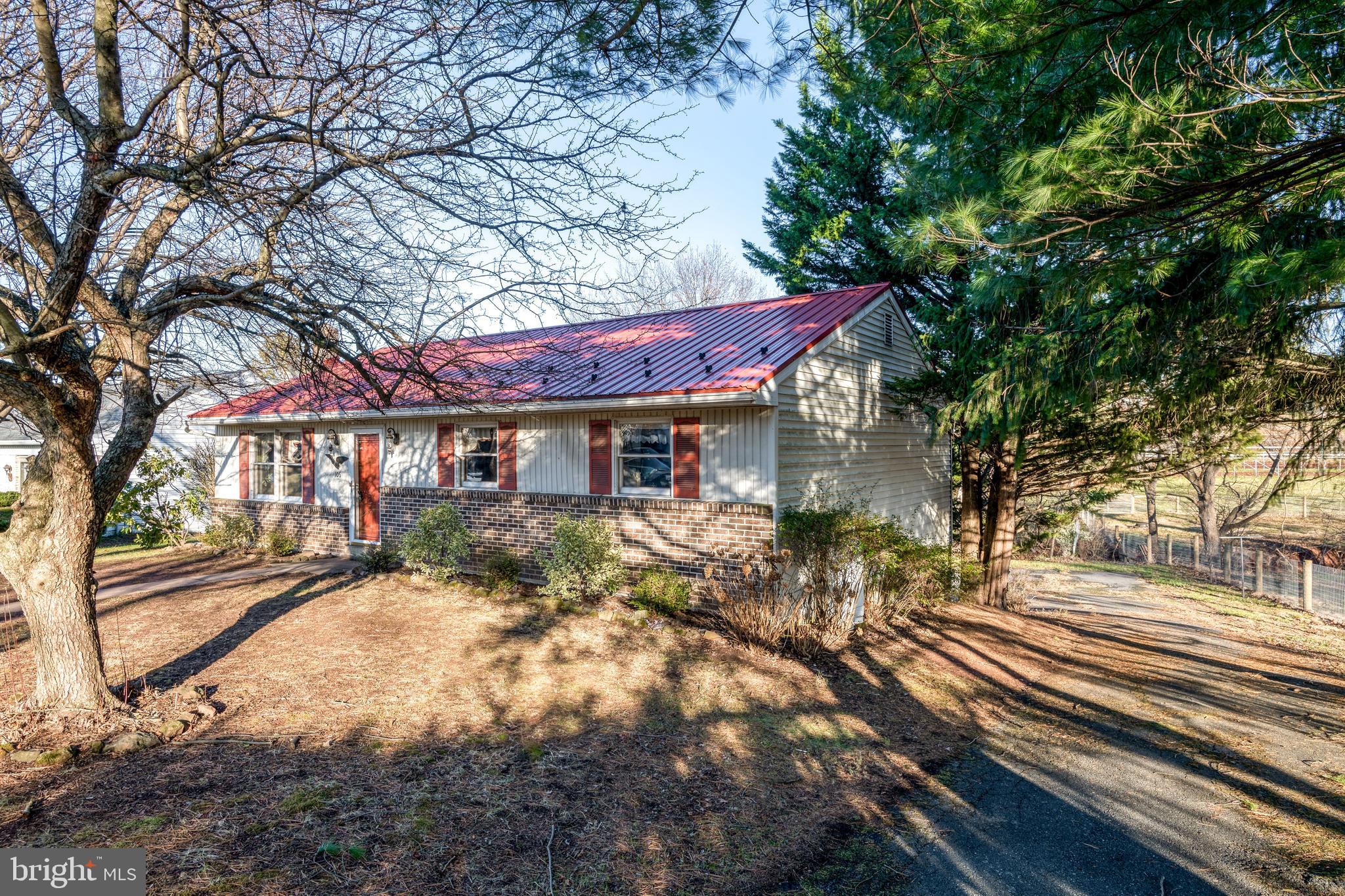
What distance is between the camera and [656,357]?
34.2 feet

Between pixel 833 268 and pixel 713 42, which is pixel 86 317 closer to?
pixel 713 42

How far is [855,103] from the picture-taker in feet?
18.3

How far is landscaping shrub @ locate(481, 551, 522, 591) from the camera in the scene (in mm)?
10336

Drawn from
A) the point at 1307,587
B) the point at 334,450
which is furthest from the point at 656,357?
the point at 1307,587

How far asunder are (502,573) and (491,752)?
18.9 ft

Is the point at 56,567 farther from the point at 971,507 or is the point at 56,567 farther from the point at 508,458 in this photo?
the point at 971,507

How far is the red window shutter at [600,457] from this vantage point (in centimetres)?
991

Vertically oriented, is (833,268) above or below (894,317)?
above

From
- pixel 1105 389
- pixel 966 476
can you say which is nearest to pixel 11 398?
pixel 1105 389

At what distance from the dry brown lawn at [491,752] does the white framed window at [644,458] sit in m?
2.05

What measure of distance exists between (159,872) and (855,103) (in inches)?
262

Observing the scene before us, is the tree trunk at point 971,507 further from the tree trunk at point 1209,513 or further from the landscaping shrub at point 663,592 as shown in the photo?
the tree trunk at point 1209,513

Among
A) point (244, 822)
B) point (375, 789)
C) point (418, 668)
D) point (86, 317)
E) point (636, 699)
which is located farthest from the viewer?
point (418, 668)

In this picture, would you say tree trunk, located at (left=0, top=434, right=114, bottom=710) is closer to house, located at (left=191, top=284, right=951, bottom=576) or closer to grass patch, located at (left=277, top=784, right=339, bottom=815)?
house, located at (left=191, top=284, right=951, bottom=576)
